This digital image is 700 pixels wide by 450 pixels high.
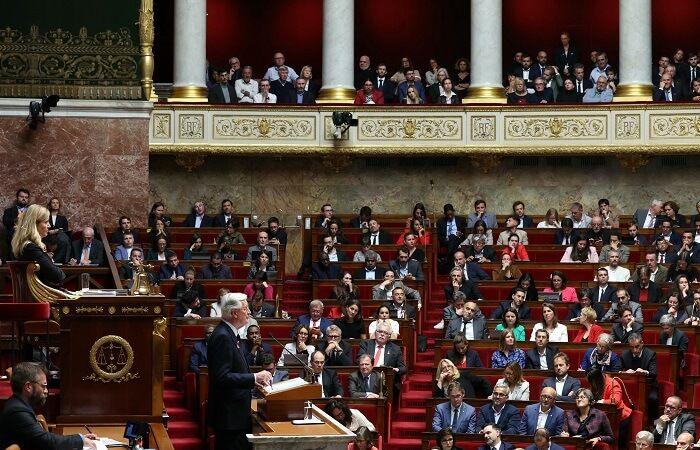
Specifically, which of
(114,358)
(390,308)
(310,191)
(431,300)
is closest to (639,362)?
(390,308)

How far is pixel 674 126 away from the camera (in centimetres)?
2245

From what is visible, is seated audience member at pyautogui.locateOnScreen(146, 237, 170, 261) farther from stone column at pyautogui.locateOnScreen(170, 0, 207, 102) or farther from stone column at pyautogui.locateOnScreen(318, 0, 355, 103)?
stone column at pyautogui.locateOnScreen(318, 0, 355, 103)

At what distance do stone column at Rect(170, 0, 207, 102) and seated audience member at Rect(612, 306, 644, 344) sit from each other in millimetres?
9023

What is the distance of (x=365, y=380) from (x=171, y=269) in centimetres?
409

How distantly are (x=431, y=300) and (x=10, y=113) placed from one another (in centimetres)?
534

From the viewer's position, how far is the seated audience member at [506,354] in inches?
606

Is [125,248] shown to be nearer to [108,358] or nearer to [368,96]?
[368,96]

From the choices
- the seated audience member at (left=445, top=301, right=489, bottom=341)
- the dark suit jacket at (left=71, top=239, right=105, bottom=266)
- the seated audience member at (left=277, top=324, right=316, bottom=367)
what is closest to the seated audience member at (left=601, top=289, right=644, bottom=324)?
the seated audience member at (left=445, top=301, right=489, bottom=341)

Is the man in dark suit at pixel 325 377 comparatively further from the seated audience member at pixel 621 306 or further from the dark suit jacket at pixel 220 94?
the dark suit jacket at pixel 220 94

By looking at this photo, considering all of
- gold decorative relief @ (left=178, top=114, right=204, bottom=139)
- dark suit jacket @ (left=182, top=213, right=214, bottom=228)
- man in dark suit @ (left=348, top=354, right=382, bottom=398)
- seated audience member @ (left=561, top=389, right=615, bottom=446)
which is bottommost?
seated audience member @ (left=561, top=389, right=615, bottom=446)

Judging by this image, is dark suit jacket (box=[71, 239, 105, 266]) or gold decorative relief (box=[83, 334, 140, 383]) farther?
dark suit jacket (box=[71, 239, 105, 266])

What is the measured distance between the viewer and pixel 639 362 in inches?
605

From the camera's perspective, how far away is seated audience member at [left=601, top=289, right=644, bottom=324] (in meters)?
16.6

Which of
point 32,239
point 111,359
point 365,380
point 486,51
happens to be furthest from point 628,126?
point 111,359
